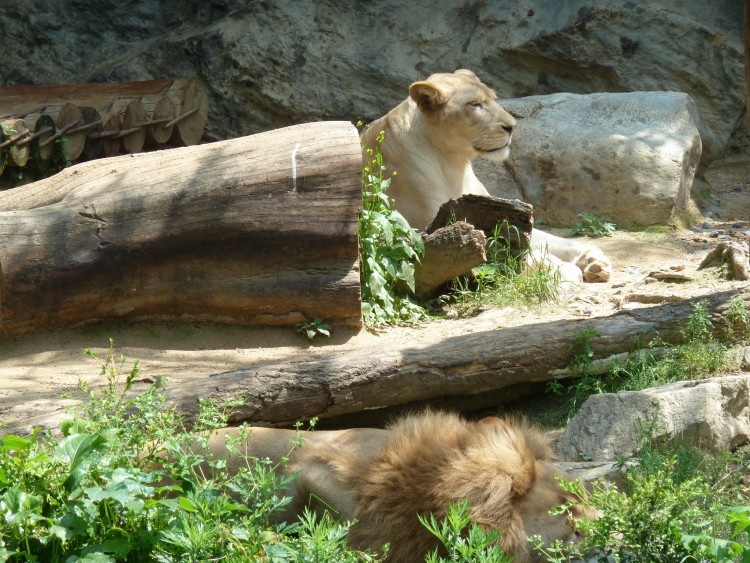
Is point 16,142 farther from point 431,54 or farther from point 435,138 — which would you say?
point 431,54

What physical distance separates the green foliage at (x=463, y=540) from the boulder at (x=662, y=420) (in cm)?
123

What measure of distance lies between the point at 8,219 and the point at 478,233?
10.2ft

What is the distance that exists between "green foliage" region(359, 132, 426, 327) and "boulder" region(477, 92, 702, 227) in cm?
349

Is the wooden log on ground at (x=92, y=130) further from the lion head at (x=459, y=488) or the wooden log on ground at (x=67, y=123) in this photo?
the lion head at (x=459, y=488)

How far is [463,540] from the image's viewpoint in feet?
9.66

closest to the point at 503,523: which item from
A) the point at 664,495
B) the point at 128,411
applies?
the point at 664,495

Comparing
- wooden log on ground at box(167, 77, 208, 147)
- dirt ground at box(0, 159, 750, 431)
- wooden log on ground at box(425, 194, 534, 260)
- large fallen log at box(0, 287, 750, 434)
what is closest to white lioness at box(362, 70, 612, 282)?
wooden log on ground at box(425, 194, 534, 260)

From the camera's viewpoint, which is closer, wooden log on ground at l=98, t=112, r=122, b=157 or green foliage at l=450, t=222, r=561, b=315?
green foliage at l=450, t=222, r=561, b=315

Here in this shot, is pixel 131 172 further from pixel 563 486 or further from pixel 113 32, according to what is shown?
pixel 113 32

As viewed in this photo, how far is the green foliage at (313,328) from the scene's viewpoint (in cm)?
600

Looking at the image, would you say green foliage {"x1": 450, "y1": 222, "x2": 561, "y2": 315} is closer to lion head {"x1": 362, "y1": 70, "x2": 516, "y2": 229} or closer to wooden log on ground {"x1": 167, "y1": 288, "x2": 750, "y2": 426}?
lion head {"x1": 362, "y1": 70, "x2": 516, "y2": 229}

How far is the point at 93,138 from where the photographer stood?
10.2 m

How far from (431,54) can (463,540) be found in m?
9.69

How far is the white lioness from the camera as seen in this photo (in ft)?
26.6
